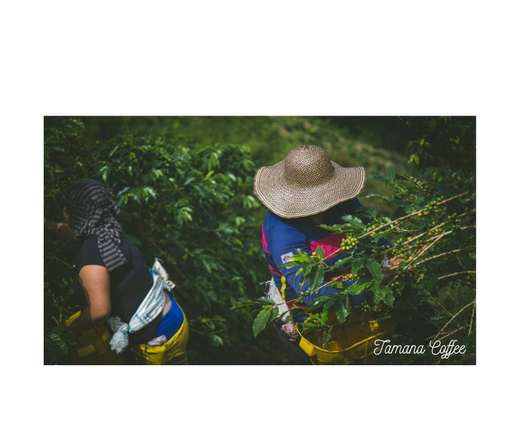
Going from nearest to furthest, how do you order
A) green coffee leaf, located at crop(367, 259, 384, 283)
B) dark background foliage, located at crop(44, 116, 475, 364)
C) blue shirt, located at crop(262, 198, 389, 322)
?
green coffee leaf, located at crop(367, 259, 384, 283) → blue shirt, located at crop(262, 198, 389, 322) → dark background foliage, located at crop(44, 116, 475, 364)

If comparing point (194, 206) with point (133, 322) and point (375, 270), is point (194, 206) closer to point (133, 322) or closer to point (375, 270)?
point (133, 322)

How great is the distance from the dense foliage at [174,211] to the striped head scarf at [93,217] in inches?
11.0

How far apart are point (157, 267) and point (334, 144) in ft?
21.8

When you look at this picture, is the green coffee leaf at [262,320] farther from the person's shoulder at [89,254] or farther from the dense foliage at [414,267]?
the person's shoulder at [89,254]

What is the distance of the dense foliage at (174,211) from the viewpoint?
2.36 metres

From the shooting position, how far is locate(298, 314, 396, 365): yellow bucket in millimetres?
1923

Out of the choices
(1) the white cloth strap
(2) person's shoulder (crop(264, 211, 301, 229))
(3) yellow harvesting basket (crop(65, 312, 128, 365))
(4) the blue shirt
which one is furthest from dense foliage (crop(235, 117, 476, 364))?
(3) yellow harvesting basket (crop(65, 312, 128, 365))

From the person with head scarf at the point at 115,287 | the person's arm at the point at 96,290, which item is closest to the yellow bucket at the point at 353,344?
the person with head scarf at the point at 115,287

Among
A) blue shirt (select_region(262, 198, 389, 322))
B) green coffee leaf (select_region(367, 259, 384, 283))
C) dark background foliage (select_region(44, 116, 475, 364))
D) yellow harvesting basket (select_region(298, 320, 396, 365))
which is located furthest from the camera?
dark background foliage (select_region(44, 116, 475, 364))

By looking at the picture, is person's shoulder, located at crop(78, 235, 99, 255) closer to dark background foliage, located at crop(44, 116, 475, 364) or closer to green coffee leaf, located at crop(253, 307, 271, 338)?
dark background foliage, located at crop(44, 116, 475, 364)

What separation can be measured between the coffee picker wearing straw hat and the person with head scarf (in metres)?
0.73

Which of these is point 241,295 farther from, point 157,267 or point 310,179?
point 310,179

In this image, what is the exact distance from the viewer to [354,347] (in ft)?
6.38

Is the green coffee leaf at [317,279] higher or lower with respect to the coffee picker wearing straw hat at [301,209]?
lower
